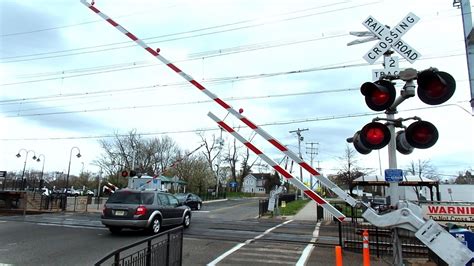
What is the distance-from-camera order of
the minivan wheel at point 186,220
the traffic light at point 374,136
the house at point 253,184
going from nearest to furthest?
the traffic light at point 374,136, the minivan wheel at point 186,220, the house at point 253,184

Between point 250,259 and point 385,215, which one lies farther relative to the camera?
point 250,259

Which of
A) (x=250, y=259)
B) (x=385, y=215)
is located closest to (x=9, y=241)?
(x=250, y=259)

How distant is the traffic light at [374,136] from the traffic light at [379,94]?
8.3 inches

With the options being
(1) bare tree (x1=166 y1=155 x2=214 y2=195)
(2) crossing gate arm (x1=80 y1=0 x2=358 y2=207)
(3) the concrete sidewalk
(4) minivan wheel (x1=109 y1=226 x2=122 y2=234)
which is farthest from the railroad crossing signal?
(1) bare tree (x1=166 y1=155 x2=214 y2=195)

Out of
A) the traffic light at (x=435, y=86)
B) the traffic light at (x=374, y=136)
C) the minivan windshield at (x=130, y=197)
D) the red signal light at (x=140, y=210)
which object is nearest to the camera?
the traffic light at (x=435, y=86)

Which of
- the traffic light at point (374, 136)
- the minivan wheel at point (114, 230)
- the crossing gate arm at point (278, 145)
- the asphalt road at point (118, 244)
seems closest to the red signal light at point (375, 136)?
the traffic light at point (374, 136)

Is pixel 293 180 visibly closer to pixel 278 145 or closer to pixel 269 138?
pixel 278 145

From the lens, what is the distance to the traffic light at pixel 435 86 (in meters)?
3.69

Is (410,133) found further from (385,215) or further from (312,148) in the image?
(312,148)

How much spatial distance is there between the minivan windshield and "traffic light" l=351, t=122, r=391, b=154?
407 inches

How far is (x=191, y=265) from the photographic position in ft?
27.2

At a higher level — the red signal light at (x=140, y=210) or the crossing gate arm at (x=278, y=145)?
the crossing gate arm at (x=278, y=145)

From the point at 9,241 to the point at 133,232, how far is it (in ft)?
13.2

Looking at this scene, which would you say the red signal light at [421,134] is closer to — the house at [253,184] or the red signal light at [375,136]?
the red signal light at [375,136]
